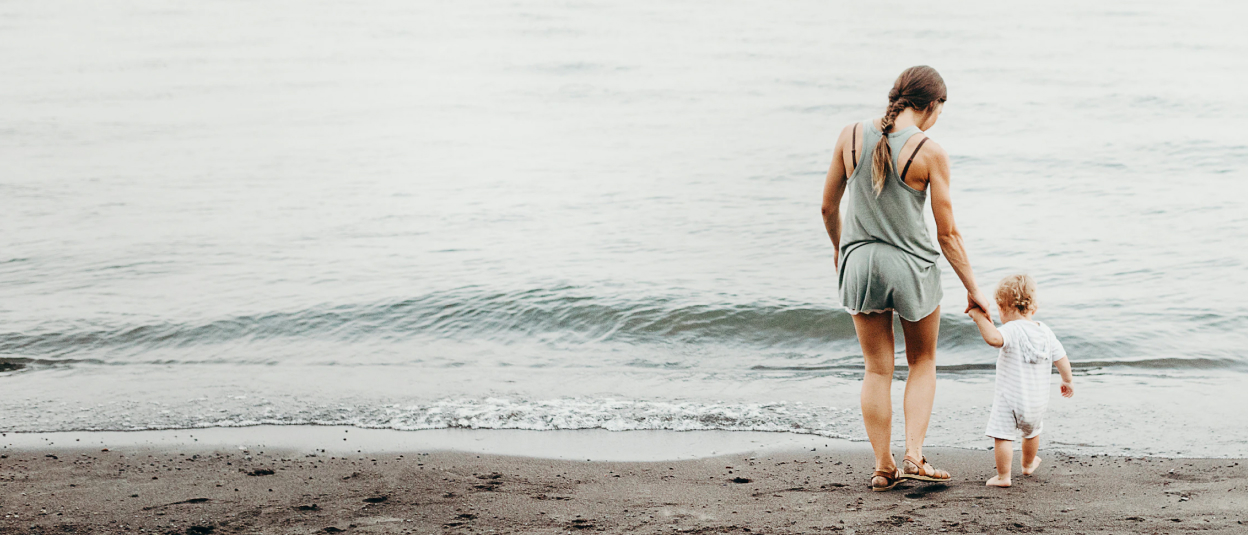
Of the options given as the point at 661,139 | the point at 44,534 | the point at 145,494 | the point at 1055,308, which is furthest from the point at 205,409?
the point at 661,139

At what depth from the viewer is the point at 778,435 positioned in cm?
483

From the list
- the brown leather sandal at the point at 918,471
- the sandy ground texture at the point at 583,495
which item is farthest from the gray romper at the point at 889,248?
the sandy ground texture at the point at 583,495

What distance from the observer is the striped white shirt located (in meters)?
3.60

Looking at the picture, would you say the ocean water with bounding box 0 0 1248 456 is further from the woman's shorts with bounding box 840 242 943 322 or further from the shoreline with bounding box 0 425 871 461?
the woman's shorts with bounding box 840 242 943 322

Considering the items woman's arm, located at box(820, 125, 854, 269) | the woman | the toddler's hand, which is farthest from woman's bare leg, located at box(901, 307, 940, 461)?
woman's arm, located at box(820, 125, 854, 269)

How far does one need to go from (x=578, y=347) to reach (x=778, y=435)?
8.80 feet

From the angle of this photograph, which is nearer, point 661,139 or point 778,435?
point 778,435

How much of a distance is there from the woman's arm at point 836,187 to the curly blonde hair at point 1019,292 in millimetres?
650

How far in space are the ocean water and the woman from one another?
1.23 metres

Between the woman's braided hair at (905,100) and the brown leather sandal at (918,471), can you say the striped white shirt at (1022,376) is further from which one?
the woman's braided hair at (905,100)

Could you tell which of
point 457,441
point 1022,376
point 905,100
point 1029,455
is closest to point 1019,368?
point 1022,376

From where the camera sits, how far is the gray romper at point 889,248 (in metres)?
3.38

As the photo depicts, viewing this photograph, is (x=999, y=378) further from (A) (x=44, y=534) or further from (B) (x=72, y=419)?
(B) (x=72, y=419)

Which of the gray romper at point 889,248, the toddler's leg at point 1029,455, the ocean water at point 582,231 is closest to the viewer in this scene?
the gray romper at point 889,248
